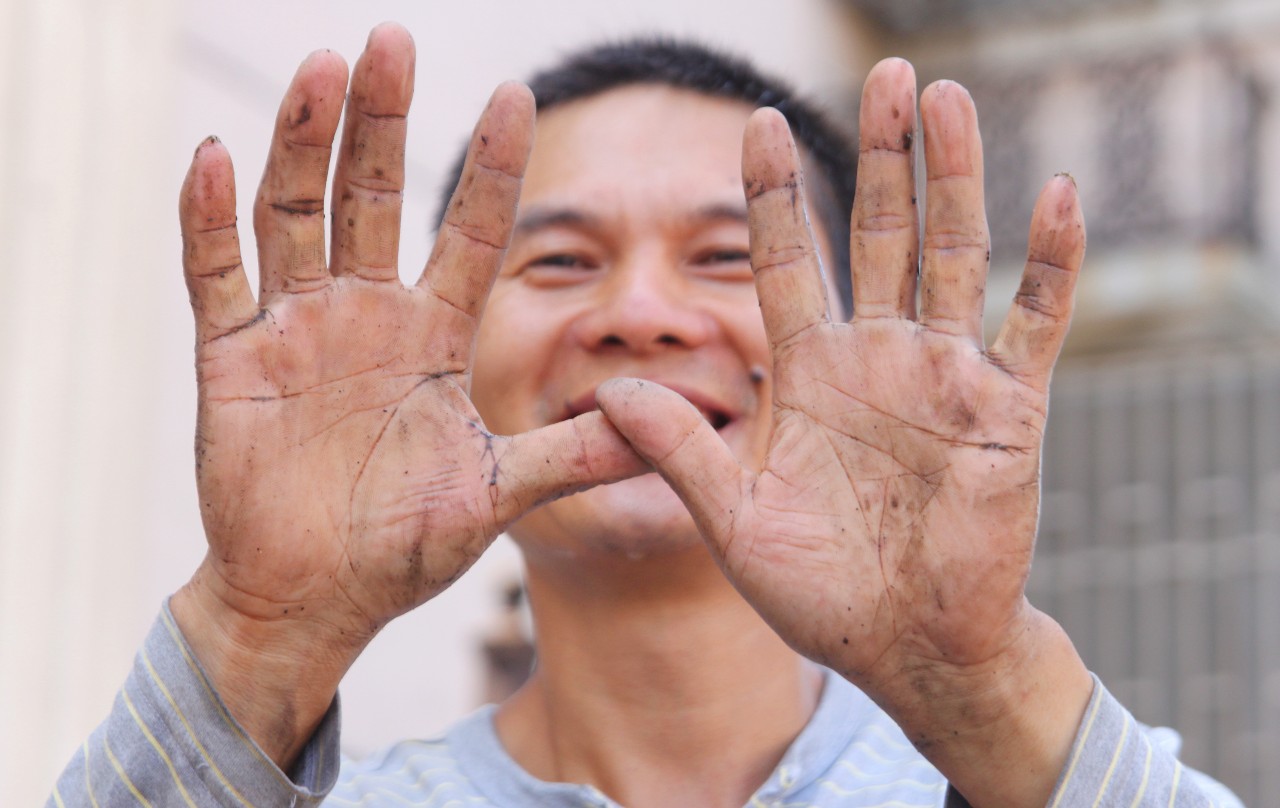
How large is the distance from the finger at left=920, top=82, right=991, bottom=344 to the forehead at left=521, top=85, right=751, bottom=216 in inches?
14.5

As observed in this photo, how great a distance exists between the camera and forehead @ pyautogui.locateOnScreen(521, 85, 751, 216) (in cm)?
193

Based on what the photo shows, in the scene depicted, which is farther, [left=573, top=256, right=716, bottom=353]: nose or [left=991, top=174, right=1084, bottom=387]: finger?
[left=573, top=256, right=716, bottom=353]: nose

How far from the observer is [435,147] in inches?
180

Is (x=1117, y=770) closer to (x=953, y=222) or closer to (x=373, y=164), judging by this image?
(x=953, y=222)

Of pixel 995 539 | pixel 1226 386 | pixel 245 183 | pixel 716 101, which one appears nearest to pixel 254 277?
pixel 245 183

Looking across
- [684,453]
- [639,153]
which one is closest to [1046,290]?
[684,453]

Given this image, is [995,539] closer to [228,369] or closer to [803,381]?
[803,381]

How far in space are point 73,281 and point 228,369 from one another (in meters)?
1.78

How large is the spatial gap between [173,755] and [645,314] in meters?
0.65

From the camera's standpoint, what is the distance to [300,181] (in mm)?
1607

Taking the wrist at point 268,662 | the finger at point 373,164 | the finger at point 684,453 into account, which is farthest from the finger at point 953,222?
the wrist at point 268,662

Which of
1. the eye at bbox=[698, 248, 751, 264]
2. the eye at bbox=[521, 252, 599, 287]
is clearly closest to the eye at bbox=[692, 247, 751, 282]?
the eye at bbox=[698, 248, 751, 264]

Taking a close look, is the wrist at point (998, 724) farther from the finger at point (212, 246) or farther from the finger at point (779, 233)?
the finger at point (212, 246)

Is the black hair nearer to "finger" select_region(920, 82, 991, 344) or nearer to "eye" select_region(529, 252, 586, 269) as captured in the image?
"eye" select_region(529, 252, 586, 269)
